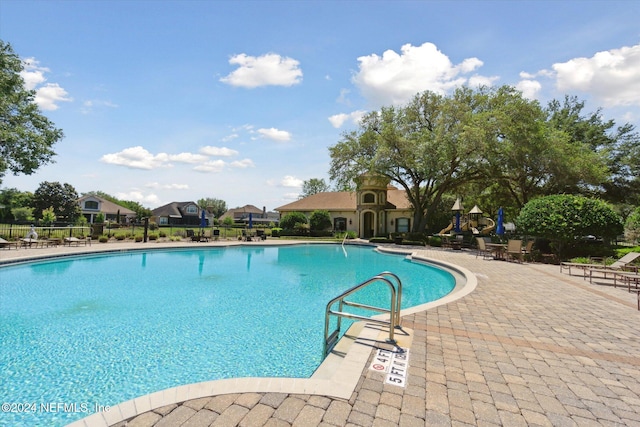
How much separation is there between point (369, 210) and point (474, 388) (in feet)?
88.4

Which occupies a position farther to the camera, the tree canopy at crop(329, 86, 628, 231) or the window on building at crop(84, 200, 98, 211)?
the window on building at crop(84, 200, 98, 211)

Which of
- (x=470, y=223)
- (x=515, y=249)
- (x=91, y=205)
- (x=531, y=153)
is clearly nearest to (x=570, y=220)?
(x=515, y=249)

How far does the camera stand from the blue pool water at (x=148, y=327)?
393 cm

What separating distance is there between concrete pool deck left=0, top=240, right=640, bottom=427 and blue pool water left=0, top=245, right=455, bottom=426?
5.43 feet

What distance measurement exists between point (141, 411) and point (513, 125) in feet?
76.7

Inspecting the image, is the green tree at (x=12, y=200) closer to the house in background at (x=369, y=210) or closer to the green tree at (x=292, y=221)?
the house in background at (x=369, y=210)

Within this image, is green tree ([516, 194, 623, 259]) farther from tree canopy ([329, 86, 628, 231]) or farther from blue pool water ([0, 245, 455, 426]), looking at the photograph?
tree canopy ([329, 86, 628, 231])

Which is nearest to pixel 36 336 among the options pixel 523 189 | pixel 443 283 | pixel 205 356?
pixel 205 356

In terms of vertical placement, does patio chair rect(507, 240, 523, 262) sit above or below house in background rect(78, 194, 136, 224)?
below

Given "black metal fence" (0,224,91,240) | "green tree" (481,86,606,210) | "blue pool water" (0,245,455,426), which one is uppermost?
"green tree" (481,86,606,210)

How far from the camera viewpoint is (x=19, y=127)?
1767cm

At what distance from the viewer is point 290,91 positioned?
47.3 feet

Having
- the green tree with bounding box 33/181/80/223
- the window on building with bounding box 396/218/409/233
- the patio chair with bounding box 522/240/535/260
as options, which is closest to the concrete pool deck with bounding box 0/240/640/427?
the patio chair with bounding box 522/240/535/260

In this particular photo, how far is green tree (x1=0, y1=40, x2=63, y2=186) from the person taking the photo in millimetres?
17219
